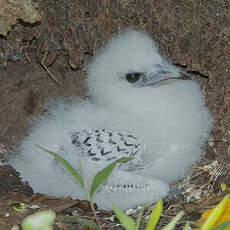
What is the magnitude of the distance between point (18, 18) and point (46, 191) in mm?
1521

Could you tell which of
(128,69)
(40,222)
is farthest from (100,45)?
(40,222)

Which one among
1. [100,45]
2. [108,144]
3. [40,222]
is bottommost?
[108,144]

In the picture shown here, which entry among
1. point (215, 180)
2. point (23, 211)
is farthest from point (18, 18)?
point (215, 180)

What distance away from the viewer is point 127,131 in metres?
3.20

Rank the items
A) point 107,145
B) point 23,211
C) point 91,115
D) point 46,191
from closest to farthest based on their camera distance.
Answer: point 23,211 → point 107,145 → point 46,191 → point 91,115

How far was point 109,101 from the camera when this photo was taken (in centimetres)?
349

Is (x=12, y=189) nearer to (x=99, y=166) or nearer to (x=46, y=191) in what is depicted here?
(x=46, y=191)

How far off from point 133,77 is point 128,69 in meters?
0.09

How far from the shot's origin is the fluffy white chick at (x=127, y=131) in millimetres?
2982

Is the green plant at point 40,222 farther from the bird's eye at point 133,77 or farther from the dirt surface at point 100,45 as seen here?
the dirt surface at point 100,45

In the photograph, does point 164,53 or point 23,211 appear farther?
point 164,53

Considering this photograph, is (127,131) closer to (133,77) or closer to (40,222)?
(133,77)

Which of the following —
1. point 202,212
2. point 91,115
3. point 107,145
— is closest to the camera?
point 202,212

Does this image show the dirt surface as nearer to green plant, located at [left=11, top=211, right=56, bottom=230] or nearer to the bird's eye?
the bird's eye
